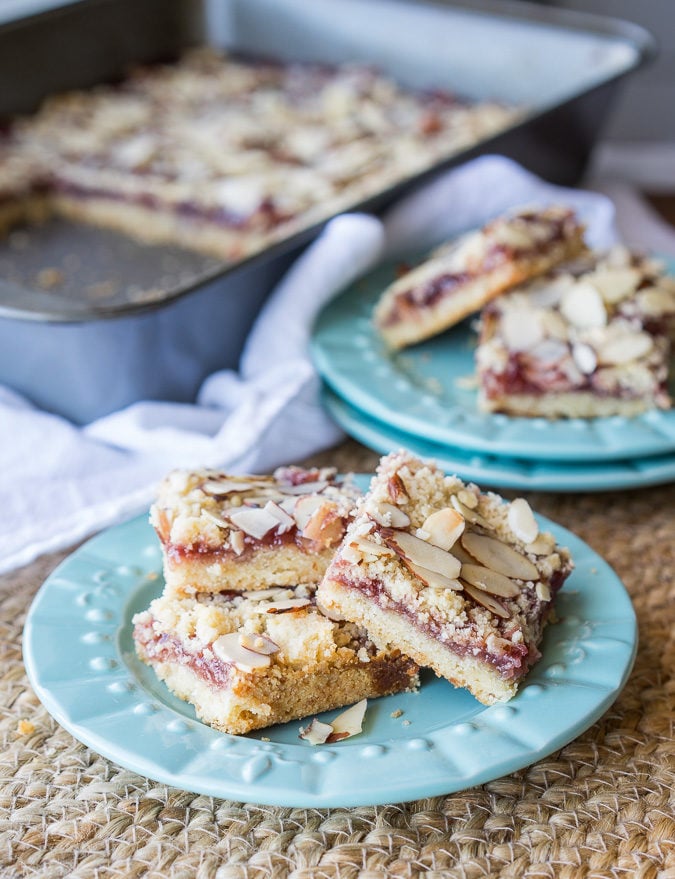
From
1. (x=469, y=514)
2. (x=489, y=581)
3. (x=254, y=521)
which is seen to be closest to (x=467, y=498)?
(x=469, y=514)

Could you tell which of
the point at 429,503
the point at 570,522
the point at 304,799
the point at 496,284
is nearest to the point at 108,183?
the point at 496,284

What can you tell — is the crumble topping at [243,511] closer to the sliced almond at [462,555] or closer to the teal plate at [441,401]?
the sliced almond at [462,555]

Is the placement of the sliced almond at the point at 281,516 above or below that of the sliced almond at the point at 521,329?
above

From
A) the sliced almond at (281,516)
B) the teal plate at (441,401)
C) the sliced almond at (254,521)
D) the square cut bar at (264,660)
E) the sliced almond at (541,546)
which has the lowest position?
the teal plate at (441,401)

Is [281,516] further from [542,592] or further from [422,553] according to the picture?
[542,592]

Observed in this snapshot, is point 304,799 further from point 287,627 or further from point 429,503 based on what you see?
point 429,503

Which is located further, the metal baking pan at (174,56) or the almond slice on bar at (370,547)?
the metal baking pan at (174,56)

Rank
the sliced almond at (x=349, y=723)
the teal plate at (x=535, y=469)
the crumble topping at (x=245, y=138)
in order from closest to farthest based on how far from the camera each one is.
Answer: the sliced almond at (x=349, y=723) < the teal plate at (x=535, y=469) < the crumble topping at (x=245, y=138)

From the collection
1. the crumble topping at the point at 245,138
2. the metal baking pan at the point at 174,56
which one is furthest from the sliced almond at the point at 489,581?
the crumble topping at the point at 245,138
